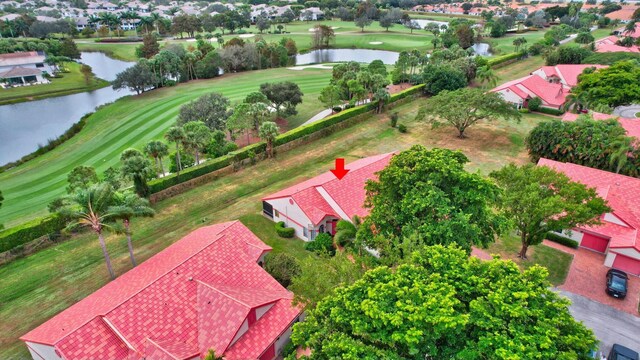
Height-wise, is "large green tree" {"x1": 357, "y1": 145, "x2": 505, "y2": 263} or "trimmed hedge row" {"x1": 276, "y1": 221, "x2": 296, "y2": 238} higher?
"large green tree" {"x1": 357, "y1": 145, "x2": 505, "y2": 263}

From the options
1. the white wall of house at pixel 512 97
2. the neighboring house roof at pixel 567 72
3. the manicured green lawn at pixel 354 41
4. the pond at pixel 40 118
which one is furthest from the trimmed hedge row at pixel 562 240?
the manicured green lawn at pixel 354 41

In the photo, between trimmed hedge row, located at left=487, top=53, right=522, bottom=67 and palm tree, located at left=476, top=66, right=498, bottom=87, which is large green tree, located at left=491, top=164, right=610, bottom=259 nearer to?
palm tree, located at left=476, top=66, right=498, bottom=87

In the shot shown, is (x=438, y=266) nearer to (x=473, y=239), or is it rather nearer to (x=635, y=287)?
(x=473, y=239)

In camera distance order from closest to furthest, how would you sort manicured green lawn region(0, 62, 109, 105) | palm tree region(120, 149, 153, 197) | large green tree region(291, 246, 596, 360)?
large green tree region(291, 246, 596, 360), palm tree region(120, 149, 153, 197), manicured green lawn region(0, 62, 109, 105)

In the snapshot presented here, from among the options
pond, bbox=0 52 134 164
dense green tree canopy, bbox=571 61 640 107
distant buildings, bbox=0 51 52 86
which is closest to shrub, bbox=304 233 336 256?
dense green tree canopy, bbox=571 61 640 107

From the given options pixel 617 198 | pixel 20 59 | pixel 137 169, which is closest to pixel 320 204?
pixel 137 169

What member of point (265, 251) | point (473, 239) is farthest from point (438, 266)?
point (265, 251)
